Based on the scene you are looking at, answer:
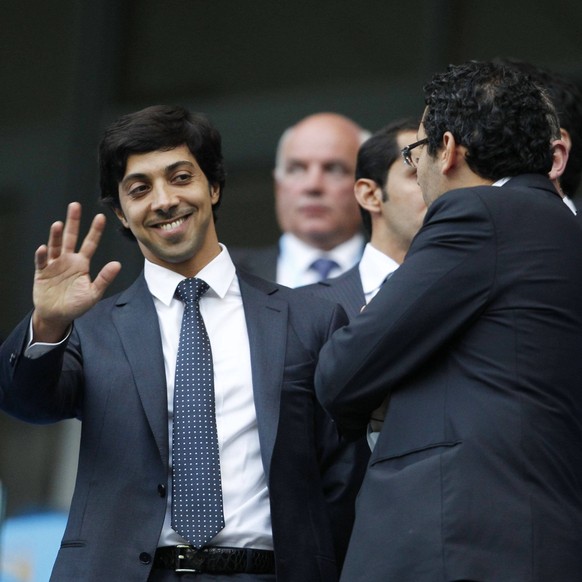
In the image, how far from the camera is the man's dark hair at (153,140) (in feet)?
13.4

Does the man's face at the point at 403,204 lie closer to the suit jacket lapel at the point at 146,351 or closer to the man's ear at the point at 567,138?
the man's ear at the point at 567,138

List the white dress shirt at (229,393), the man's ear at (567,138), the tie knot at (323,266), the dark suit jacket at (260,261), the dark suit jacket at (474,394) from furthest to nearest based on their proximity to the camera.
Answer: the tie knot at (323,266)
the dark suit jacket at (260,261)
the man's ear at (567,138)
the white dress shirt at (229,393)
the dark suit jacket at (474,394)

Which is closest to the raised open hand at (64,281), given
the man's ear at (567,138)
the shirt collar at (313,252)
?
the man's ear at (567,138)

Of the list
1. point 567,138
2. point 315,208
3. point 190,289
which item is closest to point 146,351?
point 190,289

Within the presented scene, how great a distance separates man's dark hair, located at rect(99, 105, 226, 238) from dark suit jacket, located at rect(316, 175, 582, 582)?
3.36ft

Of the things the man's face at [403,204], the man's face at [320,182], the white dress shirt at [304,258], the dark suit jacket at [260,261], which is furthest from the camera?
the man's face at [320,182]

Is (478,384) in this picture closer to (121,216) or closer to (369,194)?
(121,216)

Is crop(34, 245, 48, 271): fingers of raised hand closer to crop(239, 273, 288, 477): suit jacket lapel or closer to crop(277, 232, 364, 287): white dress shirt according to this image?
crop(239, 273, 288, 477): suit jacket lapel

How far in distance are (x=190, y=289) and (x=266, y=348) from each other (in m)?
0.30

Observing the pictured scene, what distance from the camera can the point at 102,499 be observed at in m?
3.70

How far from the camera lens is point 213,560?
11.9ft

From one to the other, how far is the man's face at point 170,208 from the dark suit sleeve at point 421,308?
32.6 inches

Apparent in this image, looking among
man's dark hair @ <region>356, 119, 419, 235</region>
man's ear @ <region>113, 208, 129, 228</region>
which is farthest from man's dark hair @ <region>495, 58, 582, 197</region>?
man's ear @ <region>113, 208, 129, 228</region>

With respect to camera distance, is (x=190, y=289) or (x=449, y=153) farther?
(x=190, y=289)
